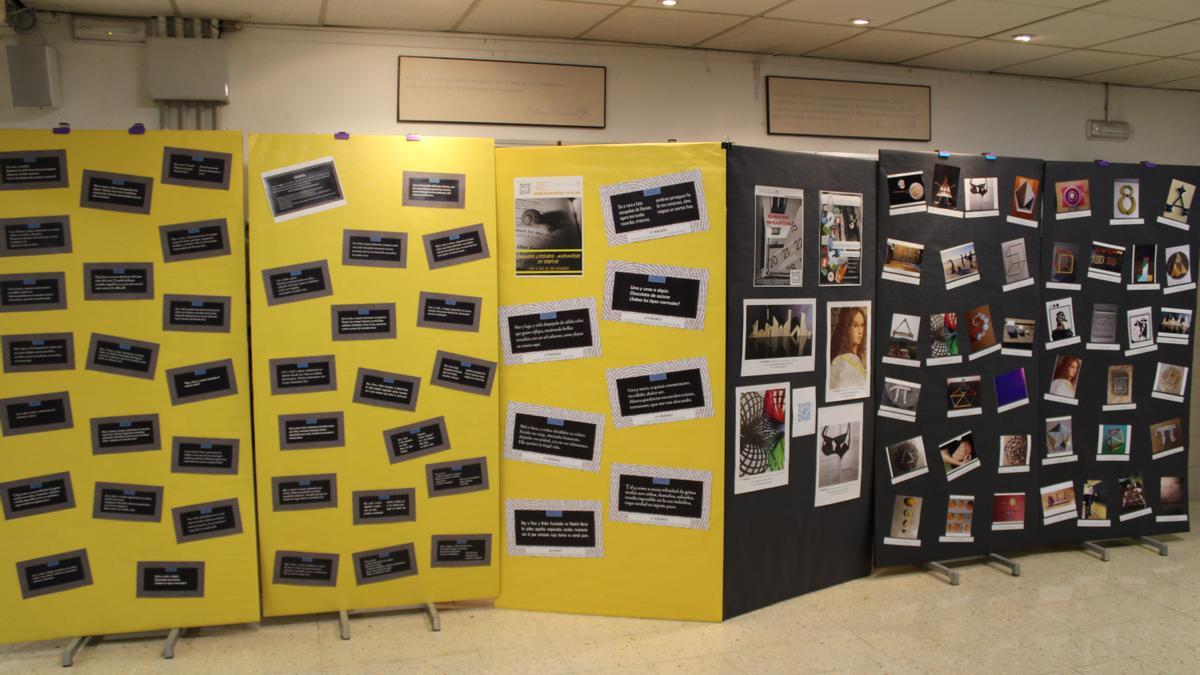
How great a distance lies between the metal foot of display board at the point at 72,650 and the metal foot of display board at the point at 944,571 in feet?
12.8

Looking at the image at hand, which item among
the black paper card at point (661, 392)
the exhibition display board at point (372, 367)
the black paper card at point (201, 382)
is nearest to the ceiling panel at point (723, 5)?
the exhibition display board at point (372, 367)

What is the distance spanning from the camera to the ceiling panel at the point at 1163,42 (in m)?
4.65

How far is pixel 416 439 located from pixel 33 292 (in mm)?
1613

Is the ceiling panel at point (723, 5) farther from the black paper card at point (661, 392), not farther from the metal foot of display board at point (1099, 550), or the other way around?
the metal foot of display board at point (1099, 550)

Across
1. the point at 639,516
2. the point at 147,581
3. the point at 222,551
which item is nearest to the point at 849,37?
the point at 639,516

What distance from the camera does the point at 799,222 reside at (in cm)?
394

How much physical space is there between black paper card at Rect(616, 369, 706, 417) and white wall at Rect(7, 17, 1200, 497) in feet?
5.51

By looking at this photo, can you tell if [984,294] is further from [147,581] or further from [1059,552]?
[147,581]

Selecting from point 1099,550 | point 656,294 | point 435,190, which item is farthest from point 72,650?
point 1099,550

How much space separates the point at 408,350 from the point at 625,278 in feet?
3.25

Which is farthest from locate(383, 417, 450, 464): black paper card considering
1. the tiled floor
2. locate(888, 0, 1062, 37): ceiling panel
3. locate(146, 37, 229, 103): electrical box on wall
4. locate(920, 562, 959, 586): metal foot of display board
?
locate(888, 0, 1062, 37): ceiling panel

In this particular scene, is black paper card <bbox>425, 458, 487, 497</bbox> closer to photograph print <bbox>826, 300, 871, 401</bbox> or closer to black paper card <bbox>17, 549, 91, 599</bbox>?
black paper card <bbox>17, 549, 91, 599</bbox>

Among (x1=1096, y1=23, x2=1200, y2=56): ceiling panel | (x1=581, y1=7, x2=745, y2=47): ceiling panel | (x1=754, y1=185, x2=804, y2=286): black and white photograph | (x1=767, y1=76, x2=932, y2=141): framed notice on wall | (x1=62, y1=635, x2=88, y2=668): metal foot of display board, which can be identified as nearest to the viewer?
(x1=62, y1=635, x2=88, y2=668): metal foot of display board

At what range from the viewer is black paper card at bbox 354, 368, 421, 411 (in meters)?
3.79
